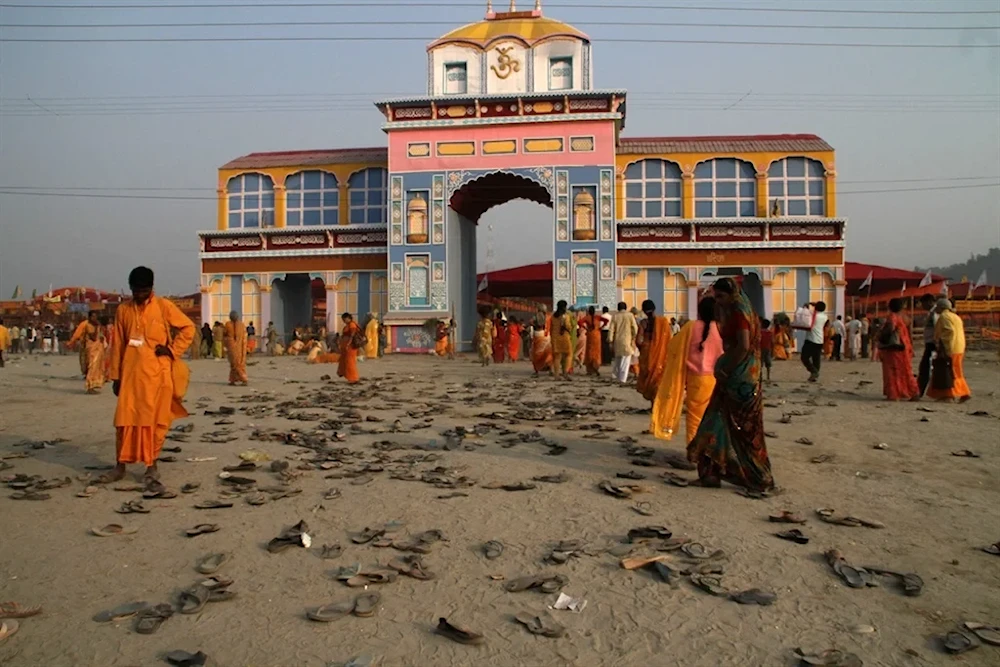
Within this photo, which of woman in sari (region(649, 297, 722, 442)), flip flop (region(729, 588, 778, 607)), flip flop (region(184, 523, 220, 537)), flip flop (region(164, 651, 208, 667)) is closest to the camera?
flip flop (region(164, 651, 208, 667))

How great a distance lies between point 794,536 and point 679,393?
307cm

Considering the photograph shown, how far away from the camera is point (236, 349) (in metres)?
14.4

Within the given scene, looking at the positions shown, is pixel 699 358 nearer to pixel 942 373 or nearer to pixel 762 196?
pixel 942 373

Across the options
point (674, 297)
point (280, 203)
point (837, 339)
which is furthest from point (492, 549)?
point (280, 203)

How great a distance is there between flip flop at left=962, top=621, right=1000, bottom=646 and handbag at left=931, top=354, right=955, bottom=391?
29.1 ft

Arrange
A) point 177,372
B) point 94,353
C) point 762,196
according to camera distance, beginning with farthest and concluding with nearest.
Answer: point 762,196, point 94,353, point 177,372

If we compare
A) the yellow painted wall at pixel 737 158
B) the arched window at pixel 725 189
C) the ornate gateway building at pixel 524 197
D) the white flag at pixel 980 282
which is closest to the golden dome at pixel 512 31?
the ornate gateway building at pixel 524 197

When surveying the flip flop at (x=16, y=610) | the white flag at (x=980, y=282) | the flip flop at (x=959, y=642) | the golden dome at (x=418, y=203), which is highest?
the golden dome at (x=418, y=203)

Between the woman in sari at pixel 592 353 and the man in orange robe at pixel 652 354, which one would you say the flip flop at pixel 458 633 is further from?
the woman in sari at pixel 592 353

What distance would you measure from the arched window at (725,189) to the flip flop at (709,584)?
1014 inches

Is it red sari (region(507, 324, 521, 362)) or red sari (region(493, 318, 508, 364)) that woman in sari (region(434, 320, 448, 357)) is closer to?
red sari (region(507, 324, 521, 362))

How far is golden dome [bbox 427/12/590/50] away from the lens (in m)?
26.2

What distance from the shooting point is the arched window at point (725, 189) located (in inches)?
1104

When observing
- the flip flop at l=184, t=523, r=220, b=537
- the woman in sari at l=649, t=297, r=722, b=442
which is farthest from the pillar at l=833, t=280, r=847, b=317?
the flip flop at l=184, t=523, r=220, b=537
